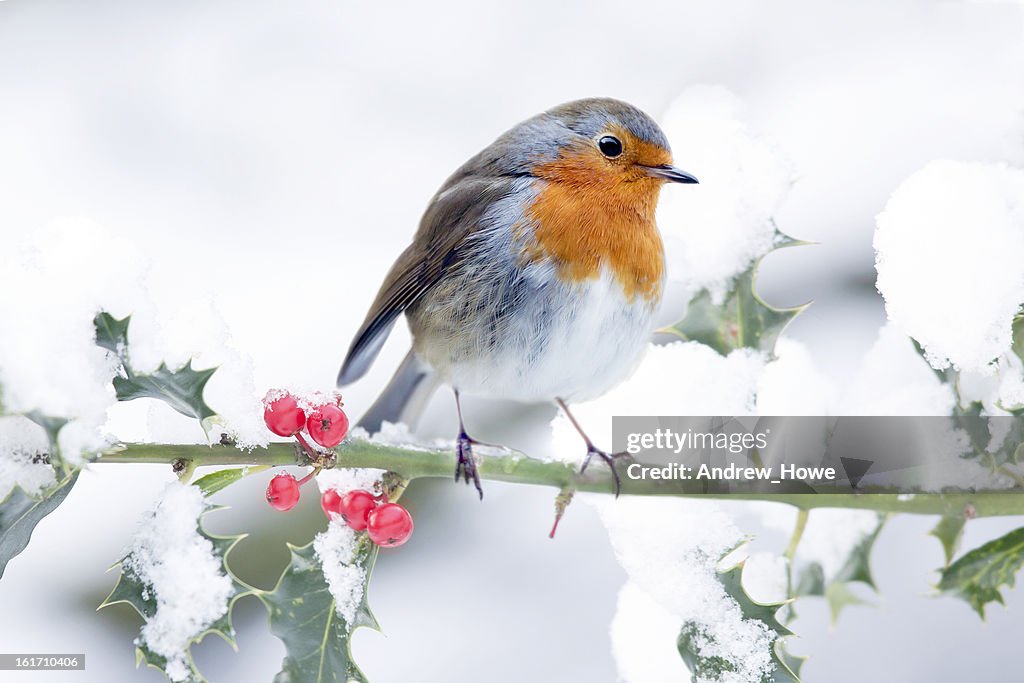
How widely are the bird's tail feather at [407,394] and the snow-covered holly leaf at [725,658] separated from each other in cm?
80

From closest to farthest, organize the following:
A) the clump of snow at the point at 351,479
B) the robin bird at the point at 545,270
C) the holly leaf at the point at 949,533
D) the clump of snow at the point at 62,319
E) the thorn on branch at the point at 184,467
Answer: the clump of snow at the point at 62,319
the thorn on branch at the point at 184,467
the clump of snow at the point at 351,479
the holly leaf at the point at 949,533
the robin bird at the point at 545,270

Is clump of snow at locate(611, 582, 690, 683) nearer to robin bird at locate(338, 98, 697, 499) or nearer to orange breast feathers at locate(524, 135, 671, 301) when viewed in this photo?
robin bird at locate(338, 98, 697, 499)

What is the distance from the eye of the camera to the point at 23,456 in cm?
105

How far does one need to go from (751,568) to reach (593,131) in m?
0.84

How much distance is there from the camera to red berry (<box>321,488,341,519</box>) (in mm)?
1265

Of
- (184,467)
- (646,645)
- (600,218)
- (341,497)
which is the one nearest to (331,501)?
(341,497)

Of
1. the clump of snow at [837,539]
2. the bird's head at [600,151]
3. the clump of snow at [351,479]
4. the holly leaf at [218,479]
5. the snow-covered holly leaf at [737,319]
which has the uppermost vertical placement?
the bird's head at [600,151]

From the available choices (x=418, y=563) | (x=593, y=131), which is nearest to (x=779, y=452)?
(x=593, y=131)

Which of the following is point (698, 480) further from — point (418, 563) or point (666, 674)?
point (418, 563)

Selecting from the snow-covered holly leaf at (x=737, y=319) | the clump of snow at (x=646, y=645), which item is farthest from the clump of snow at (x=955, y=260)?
the clump of snow at (x=646, y=645)

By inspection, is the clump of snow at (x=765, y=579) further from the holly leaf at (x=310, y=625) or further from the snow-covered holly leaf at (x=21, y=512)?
the snow-covered holly leaf at (x=21, y=512)

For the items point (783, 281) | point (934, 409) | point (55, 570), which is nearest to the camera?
point (934, 409)

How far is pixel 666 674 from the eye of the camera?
153cm

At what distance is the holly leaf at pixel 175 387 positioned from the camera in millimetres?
1040
